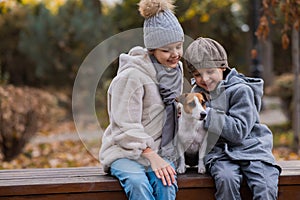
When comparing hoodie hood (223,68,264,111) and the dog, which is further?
hoodie hood (223,68,264,111)

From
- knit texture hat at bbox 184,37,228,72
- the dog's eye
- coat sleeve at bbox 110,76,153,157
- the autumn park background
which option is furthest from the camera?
the autumn park background

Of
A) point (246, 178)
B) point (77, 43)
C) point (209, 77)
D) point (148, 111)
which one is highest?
point (209, 77)

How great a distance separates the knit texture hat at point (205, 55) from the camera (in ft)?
9.90

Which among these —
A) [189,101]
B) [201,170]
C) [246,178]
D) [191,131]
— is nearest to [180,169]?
[201,170]

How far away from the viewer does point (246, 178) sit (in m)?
2.97

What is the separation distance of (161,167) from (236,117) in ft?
1.63

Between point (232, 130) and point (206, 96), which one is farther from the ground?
point (206, 96)

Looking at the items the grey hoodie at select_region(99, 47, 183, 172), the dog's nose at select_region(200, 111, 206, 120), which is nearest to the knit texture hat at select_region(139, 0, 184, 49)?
the grey hoodie at select_region(99, 47, 183, 172)

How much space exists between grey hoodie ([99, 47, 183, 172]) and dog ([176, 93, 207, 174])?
14 centimetres

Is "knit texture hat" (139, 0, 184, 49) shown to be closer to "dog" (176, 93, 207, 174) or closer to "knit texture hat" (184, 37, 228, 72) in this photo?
"knit texture hat" (184, 37, 228, 72)

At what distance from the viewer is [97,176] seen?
314 cm

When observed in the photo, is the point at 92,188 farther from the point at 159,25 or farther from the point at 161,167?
the point at 159,25

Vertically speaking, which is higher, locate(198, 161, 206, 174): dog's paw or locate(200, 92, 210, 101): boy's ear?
locate(200, 92, 210, 101): boy's ear

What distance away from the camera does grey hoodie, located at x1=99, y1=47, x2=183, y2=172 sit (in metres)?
2.92
